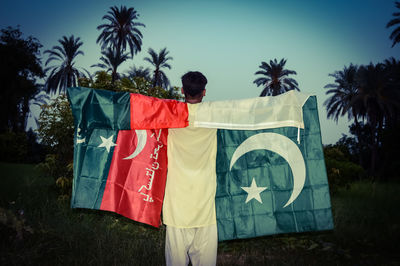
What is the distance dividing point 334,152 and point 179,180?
8.44 meters

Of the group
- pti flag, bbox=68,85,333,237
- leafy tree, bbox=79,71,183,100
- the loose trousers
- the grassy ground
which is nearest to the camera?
the loose trousers

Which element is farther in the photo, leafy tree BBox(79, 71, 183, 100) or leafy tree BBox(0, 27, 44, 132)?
leafy tree BBox(0, 27, 44, 132)

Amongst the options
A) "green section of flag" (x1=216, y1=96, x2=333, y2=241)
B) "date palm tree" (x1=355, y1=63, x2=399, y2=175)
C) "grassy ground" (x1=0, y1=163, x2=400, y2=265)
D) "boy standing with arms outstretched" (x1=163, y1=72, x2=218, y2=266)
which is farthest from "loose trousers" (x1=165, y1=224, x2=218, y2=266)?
"date palm tree" (x1=355, y1=63, x2=399, y2=175)

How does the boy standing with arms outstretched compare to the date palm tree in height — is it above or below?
below

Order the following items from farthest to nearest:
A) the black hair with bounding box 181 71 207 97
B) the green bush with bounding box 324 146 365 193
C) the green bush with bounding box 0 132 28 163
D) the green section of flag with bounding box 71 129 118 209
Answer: the green bush with bounding box 0 132 28 163 < the green bush with bounding box 324 146 365 193 < the green section of flag with bounding box 71 129 118 209 < the black hair with bounding box 181 71 207 97

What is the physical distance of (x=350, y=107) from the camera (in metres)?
37.7

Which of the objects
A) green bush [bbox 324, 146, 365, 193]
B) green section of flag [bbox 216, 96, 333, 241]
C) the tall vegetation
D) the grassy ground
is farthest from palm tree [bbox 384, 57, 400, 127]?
green section of flag [bbox 216, 96, 333, 241]

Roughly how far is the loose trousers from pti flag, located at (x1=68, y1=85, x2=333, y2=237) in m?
0.41

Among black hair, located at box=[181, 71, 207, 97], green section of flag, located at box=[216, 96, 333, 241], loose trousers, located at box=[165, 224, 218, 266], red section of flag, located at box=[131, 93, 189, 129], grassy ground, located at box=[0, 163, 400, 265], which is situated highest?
black hair, located at box=[181, 71, 207, 97]

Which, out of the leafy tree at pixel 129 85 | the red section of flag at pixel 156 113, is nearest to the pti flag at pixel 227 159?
the red section of flag at pixel 156 113

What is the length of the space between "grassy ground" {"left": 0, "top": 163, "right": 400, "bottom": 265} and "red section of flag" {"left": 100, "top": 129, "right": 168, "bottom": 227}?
4.46ft

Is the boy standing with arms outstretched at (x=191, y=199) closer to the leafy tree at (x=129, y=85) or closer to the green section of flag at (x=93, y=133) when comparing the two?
the green section of flag at (x=93, y=133)

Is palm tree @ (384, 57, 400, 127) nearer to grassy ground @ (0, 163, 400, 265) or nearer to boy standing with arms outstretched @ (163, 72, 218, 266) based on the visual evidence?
grassy ground @ (0, 163, 400, 265)

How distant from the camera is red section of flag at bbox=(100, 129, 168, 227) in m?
3.22
